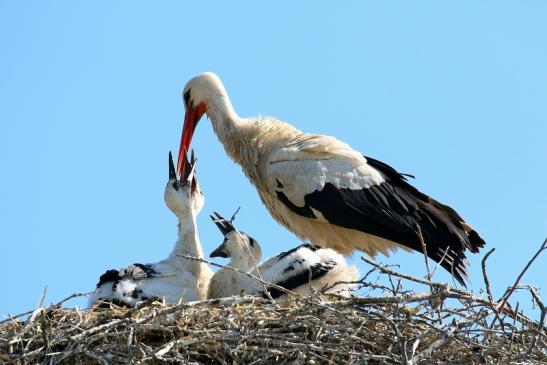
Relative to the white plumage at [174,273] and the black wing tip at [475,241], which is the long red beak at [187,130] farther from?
the black wing tip at [475,241]

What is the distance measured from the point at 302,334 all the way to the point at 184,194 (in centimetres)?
273

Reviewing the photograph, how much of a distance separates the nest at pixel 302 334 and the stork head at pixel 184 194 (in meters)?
2.40

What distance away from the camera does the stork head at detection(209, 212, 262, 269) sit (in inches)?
322

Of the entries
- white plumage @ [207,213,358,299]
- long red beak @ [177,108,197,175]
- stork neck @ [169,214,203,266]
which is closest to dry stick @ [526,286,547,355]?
white plumage @ [207,213,358,299]

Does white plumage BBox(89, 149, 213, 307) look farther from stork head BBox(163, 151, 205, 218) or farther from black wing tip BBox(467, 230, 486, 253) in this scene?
black wing tip BBox(467, 230, 486, 253)

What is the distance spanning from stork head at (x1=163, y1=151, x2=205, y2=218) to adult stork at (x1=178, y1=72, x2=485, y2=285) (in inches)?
15.1

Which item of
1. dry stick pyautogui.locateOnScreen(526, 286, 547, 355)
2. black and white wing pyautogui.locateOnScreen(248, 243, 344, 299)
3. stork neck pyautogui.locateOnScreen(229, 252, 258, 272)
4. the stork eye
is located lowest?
dry stick pyautogui.locateOnScreen(526, 286, 547, 355)

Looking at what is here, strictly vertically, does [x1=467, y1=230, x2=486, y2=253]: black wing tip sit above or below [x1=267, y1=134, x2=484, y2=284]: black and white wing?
below

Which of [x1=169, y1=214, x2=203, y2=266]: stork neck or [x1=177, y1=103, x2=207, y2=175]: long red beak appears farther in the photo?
[x1=177, y1=103, x2=207, y2=175]: long red beak

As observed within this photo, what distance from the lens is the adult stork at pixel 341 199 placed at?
8414mm

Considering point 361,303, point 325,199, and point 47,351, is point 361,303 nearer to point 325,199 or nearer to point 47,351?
point 47,351

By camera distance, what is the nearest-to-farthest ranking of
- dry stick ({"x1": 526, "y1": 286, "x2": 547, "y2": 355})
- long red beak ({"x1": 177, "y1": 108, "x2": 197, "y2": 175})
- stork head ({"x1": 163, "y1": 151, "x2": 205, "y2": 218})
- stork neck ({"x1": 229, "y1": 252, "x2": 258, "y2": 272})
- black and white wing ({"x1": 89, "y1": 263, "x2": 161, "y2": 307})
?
dry stick ({"x1": 526, "y1": 286, "x2": 547, "y2": 355})
black and white wing ({"x1": 89, "y1": 263, "x2": 161, "y2": 307})
stork neck ({"x1": 229, "y1": 252, "x2": 258, "y2": 272})
stork head ({"x1": 163, "y1": 151, "x2": 205, "y2": 218})
long red beak ({"x1": 177, "y1": 108, "x2": 197, "y2": 175})

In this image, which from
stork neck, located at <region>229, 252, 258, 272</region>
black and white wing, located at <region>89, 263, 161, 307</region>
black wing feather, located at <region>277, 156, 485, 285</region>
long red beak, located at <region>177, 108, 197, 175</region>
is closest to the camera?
black and white wing, located at <region>89, 263, 161, 307</region>

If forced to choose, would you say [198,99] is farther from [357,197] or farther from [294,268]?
[294,268]
